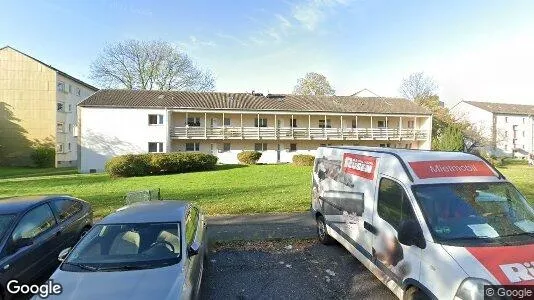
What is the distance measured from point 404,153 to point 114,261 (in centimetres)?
406

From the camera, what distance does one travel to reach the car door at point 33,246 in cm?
429

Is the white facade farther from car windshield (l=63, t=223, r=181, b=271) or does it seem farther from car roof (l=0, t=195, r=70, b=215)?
car windshield (l=63, t=223, r=181, b=271)

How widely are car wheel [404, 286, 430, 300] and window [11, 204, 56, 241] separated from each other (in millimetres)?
5395

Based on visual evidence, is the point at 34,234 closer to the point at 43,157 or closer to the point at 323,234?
the point at 323,234

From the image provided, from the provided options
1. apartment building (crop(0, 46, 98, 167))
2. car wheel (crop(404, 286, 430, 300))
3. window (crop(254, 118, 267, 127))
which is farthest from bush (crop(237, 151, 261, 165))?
apartment building (crop(0, 46, 98, 167))

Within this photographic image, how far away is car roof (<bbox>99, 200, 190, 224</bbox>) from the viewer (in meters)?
4.27

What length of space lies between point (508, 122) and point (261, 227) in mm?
59954

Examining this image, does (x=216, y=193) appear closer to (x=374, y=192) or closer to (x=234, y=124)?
(x=374, y=192)

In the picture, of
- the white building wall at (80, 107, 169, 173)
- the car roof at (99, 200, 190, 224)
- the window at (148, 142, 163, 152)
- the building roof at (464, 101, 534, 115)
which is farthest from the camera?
the building roof at (464, 101, 534, 115)

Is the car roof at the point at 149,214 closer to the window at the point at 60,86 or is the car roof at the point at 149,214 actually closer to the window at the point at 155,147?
the window at the point at 155,147

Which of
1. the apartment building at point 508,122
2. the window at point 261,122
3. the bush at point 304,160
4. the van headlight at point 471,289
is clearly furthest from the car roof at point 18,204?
the apartment building at point 508,122

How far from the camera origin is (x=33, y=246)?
4.68 m

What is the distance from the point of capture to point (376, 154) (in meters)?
4.87

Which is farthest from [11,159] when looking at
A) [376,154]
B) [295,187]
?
[376,154]
